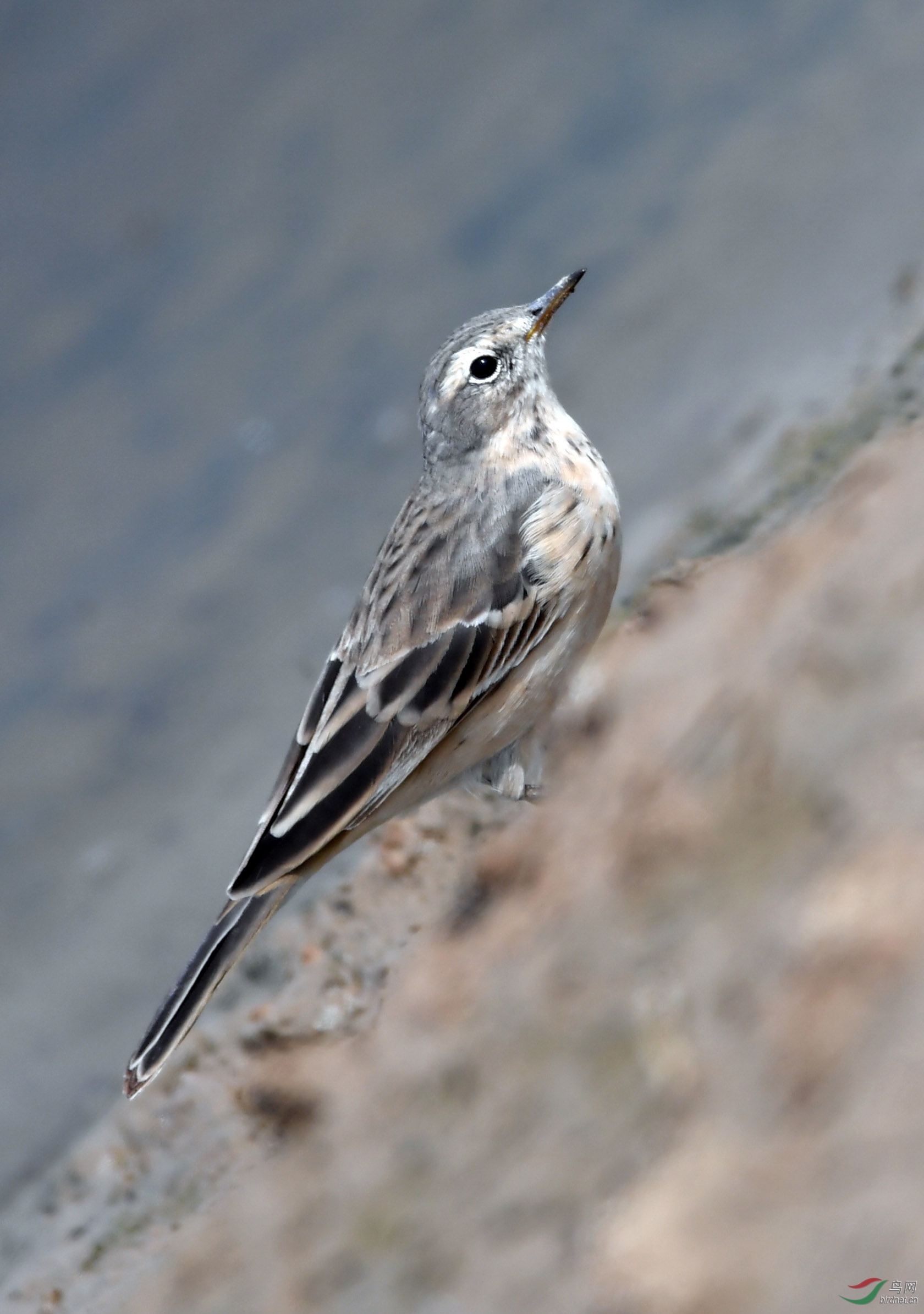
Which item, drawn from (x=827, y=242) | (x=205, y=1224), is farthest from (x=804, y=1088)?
(x=827, y=242)

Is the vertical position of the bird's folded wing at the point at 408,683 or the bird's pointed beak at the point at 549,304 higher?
the bird's pointed beak at the point at 549,304

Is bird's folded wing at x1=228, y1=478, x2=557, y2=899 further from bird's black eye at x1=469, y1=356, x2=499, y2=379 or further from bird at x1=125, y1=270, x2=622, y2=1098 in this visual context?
bird's black eye at x1=469, y1=356, x2=499, y2=379

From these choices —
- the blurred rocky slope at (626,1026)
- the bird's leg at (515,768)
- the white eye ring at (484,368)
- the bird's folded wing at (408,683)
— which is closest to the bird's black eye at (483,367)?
the white eye ring at (484,368)

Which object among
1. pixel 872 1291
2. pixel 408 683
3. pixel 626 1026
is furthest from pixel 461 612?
pixel 872 1291

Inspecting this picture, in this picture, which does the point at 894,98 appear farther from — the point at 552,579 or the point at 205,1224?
the point at 205,1224

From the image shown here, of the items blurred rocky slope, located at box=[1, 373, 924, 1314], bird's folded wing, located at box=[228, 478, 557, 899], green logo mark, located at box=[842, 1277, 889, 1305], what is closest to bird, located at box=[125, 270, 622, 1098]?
bird's folded wing, located at box=[228, 478, 557, 899]

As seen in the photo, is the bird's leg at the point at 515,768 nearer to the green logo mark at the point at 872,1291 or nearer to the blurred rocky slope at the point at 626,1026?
the blurred rocky slope at the point at 626,1026
